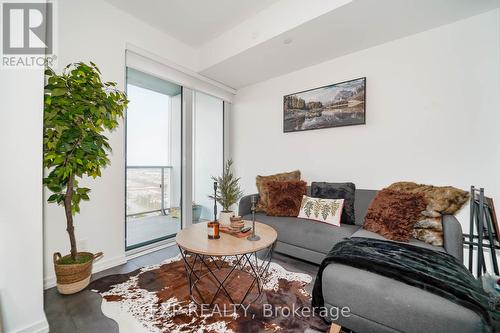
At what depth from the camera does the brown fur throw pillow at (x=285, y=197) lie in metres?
2.62

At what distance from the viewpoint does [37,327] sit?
4.37ft

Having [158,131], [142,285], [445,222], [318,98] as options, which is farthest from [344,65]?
[142,285]

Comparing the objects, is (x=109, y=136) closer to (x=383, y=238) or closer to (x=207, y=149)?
(x=207, y=149)

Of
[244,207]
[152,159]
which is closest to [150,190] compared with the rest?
[152,159]

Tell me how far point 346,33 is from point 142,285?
10.8 ft

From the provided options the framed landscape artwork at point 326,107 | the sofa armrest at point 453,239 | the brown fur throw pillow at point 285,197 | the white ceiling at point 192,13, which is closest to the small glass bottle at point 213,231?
the brown fur throw pillow at point 285,197

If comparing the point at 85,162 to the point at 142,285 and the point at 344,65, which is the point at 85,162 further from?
the point at 344,65

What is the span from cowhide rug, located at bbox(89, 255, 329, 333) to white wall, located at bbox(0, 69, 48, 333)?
0.48 metres

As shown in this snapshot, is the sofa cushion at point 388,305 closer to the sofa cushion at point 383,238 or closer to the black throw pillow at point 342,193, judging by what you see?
the sofa cushion at point 383,238

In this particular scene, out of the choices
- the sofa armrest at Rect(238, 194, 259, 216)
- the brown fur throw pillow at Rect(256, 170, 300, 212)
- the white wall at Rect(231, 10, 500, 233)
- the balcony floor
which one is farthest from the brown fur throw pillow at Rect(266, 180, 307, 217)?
the balcony floor

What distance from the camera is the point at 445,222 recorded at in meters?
1.79

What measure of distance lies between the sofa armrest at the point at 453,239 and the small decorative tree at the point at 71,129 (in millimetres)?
3042

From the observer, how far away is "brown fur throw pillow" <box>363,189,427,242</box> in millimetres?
1852

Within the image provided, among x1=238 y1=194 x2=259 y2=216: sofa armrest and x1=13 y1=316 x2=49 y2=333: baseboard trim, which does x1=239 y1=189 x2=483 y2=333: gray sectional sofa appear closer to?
x1=238 y1=194 x2=259 y2=216: sofa armrest
